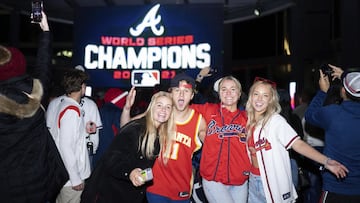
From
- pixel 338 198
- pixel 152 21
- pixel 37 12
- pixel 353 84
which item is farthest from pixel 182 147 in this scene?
pixel 152 21

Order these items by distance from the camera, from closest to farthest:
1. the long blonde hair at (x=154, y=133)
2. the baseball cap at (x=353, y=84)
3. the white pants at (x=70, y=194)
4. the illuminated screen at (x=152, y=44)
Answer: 1. the long blonde hair at (x=154, y=133)
2. the baseball cap at (x=353, y=84)
3. the white pants at (x=70, y=194)
4. the illuminated screen at (x=152, y=44)

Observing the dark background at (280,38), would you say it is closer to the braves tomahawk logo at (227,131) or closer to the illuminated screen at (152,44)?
the illuminated screen at (152,44)

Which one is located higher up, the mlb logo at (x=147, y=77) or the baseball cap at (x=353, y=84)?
the mlb logo at (x=147, y=77)

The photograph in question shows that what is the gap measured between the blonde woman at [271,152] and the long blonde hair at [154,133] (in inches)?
31.9

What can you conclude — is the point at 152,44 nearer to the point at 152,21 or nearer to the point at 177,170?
the point at 152,21

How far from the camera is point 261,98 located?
415 centimetres

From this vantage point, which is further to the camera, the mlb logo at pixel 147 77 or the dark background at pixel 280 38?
the mlb logo at pixel 147 77

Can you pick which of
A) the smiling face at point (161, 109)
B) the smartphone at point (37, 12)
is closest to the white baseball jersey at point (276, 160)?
the smiling face at point (161, 109)

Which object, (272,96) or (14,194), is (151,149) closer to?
(14,194)

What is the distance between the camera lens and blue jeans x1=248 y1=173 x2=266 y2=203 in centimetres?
401

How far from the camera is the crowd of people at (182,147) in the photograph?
8.85ft

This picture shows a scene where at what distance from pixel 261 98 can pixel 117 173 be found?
67.6 inches

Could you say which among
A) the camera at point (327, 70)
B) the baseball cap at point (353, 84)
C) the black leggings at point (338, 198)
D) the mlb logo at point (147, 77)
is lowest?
the black leggings at point (338, 198)

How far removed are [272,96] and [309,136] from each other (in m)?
2.28
